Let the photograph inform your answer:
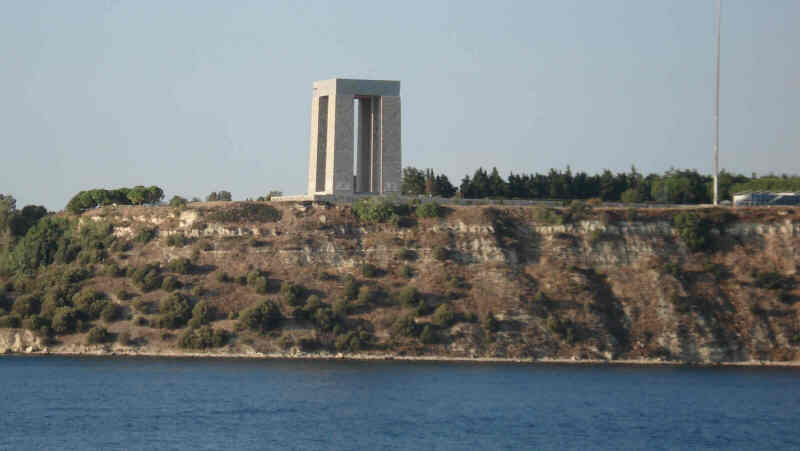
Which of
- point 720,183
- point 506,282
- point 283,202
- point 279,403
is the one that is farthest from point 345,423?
point 720,183

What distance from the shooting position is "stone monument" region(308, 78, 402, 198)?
111 meters

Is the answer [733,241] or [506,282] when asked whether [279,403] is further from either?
[733,241]

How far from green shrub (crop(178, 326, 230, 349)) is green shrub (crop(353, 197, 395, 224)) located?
19.3 m

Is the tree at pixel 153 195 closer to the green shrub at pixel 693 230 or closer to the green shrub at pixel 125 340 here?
the green shrub at pixel 125 340

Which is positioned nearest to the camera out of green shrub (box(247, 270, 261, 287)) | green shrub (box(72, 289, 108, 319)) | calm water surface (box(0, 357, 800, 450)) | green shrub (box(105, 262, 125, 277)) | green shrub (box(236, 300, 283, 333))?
calm water surface (box(0, 357, 800, 450))

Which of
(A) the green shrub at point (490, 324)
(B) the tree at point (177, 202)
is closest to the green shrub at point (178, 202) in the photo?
(B) the tree at point (177, 202)

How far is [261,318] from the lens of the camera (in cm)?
9256

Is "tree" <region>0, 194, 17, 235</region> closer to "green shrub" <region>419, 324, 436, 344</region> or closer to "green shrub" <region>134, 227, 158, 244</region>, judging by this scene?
"green shrub" <region>134, 227, 158, 244</region>

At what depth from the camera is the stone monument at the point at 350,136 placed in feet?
363

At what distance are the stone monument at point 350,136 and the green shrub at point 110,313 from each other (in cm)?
2221

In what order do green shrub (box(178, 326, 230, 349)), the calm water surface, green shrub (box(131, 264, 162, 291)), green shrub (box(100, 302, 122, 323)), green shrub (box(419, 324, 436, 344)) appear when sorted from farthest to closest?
green shrub (box(131, 264, 162, 291)), green shrub (box(100, 302, 122, 323)), green shrub (box(419, 324, 436, 344)), green shrub (box(178, 326, 230, 349)), the calm water surface

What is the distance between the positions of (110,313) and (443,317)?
2631 centimetres

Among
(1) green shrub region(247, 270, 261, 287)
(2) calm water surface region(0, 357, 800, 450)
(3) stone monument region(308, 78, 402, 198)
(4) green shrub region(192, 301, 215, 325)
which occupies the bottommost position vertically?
(2) calm water surface region(0, 357, 800, 450)

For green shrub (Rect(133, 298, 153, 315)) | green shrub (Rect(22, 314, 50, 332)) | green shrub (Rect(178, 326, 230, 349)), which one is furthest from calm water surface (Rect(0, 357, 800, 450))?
green shrub (Rect(133, 298, 153, 315))
